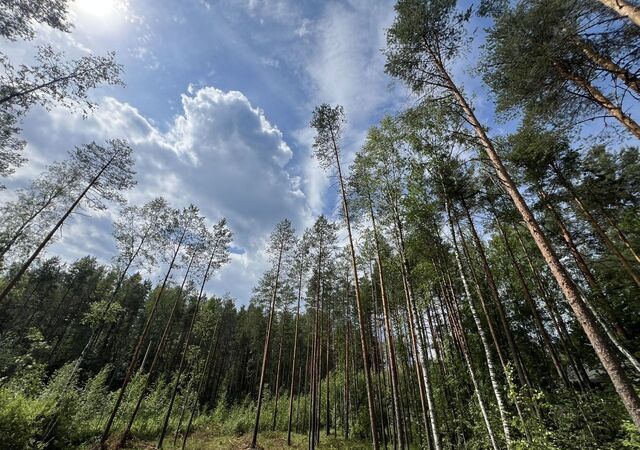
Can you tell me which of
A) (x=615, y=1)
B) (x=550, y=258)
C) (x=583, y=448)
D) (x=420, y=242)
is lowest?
(x=583, y=448)

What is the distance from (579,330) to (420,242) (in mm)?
11713

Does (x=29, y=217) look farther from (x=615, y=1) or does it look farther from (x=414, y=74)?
(x=615, y=1)

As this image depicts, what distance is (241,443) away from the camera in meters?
16.1

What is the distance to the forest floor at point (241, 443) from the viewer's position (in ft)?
48.6

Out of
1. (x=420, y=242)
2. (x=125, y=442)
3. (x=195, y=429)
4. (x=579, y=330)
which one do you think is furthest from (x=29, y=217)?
(x=579, y=330)

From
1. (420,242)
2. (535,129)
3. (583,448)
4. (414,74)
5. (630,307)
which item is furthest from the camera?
(630,307)

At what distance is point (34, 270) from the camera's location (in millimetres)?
35031

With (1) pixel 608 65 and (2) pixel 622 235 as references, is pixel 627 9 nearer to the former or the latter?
(1) pixel 608 65

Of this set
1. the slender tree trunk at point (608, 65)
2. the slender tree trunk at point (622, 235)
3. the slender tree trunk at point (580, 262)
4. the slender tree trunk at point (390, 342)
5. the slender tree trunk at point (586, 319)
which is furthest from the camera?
the slender tree trunk at point (580, 262)

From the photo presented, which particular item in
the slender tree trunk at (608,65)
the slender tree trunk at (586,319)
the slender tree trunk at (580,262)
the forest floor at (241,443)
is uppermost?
the slender tree trunk at (608,65)

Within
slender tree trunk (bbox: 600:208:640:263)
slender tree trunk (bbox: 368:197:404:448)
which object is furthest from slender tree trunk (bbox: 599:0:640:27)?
slender tree trunk (bbox: 600:208:640:263)

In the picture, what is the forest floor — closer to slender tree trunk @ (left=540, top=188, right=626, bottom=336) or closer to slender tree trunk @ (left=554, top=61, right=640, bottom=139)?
slender tree trunk @ (left=540, top=188, right=626, bottom=336)

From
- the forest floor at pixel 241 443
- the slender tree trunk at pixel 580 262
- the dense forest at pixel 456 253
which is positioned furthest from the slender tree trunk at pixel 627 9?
the forest floor at pixel 241 443

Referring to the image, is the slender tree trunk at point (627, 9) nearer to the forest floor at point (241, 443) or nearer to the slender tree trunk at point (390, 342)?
the slender tree trunk at point (390, 342)
